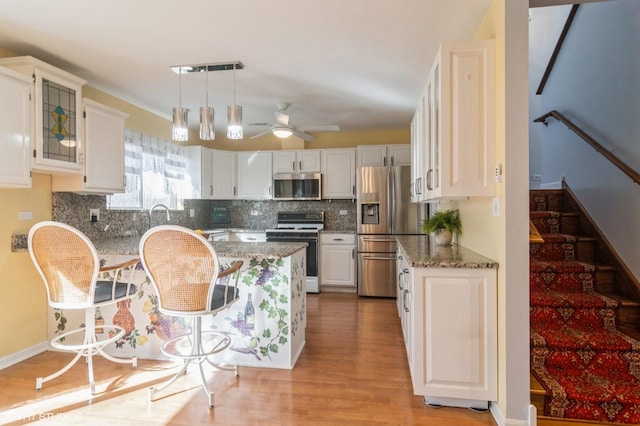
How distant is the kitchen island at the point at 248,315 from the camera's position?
8.32ft

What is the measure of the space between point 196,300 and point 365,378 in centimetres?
133

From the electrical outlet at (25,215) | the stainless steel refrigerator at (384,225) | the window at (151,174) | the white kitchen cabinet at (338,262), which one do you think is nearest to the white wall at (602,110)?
the stainless steel refrigerator at (384,225)

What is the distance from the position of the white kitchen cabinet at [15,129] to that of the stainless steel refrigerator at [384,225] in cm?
359

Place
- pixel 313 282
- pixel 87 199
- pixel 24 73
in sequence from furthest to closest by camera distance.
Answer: pixel 313 282
pixel 87 199
pixel 24 73

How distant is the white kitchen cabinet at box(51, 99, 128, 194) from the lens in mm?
2908

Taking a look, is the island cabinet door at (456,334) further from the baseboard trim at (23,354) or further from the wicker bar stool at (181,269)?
the baseboard trim at (23,354)

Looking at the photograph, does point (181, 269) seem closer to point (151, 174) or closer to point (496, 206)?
point (496, 206)

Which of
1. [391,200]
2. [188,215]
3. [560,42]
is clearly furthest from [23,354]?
[560,42]

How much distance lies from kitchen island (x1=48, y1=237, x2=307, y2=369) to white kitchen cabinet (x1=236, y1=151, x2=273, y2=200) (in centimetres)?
262

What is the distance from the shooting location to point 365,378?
93.8 inches

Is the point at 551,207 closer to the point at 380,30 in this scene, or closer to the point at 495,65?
the point at 495,65

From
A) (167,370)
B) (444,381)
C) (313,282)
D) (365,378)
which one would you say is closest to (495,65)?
(444,381)

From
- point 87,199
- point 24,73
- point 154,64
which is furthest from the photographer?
point 87,199

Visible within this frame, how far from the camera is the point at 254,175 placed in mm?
5316
